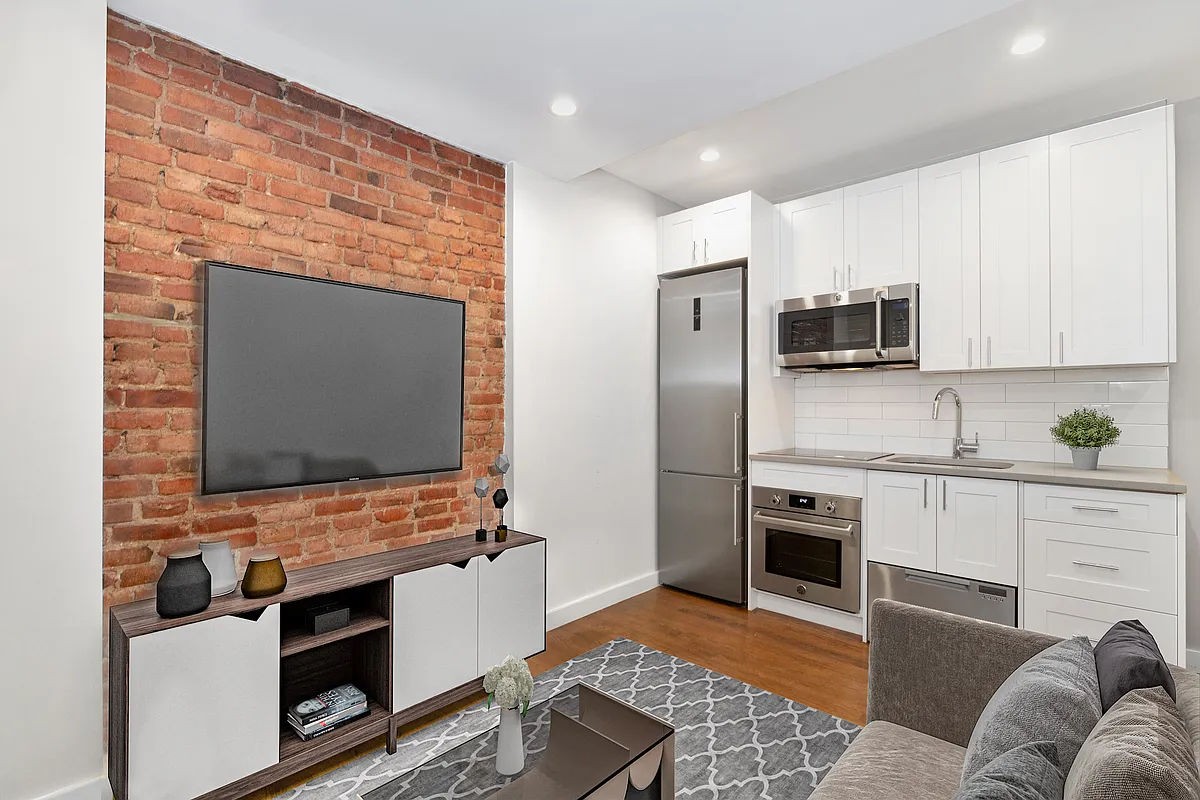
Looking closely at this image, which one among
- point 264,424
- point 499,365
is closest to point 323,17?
point 264,424

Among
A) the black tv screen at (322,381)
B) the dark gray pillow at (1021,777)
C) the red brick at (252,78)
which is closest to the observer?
the dark gray pillow at (1021,777)

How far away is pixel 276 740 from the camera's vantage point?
2.01 m

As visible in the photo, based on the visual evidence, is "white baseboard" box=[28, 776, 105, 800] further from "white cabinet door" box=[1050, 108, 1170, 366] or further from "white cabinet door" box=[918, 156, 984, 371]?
"white cabinet door" box=[1050, 108, 1170, 366]

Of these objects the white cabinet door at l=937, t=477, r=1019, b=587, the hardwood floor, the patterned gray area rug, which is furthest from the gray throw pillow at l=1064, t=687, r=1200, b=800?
the white cabinet door at l=937, t=477, r=1019, b=587

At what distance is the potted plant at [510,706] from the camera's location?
1470 mm

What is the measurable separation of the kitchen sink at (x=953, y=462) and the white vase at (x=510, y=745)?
8.47ft

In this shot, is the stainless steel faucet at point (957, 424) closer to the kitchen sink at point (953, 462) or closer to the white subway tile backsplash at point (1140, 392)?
the kitchen sink at point (953, 462)

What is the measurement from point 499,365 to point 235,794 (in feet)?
6.87

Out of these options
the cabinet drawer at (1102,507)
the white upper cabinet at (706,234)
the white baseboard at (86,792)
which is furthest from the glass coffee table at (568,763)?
the white upper cabinet at (706,234)

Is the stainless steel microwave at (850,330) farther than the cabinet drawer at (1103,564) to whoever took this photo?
Yes

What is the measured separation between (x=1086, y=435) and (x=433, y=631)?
Result: 311 centimetres

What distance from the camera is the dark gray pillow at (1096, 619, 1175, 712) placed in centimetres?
117

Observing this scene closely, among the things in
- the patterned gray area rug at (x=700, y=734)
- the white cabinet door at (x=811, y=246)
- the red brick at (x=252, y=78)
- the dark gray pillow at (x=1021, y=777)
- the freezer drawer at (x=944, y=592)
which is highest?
the red brick at (x=252, y=78)

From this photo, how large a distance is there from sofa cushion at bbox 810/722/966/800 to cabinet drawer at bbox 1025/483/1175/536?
5.55ft
